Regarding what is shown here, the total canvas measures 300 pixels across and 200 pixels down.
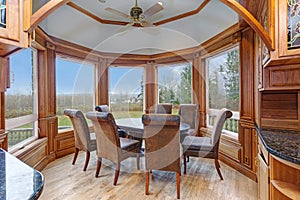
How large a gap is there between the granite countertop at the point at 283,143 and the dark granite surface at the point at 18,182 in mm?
1409

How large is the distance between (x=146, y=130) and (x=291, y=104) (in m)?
1.68

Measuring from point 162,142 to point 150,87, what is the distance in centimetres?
343

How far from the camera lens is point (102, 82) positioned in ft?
17.6

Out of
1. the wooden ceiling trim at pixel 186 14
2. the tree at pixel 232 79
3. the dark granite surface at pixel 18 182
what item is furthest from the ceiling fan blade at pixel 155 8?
the dark granite surface at pixel 18 182

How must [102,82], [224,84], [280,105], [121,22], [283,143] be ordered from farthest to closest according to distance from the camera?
1. [102,82]
2. [121,22]
3. [224,84]
4. [280,105]
5. [283,143]

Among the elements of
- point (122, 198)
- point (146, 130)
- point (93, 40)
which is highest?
point (93, 40)

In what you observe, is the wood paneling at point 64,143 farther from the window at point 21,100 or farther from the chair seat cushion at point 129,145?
the chair seat cushion at point 129,145

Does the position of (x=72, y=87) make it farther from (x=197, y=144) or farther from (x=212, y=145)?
(x=212, y=145)

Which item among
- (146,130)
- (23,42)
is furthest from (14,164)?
(146,130)

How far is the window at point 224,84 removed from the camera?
145 inches

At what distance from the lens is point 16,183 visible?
0.86 meters

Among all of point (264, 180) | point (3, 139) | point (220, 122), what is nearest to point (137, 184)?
point (220, 122)

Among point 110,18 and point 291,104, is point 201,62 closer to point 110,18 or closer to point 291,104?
point 110,18

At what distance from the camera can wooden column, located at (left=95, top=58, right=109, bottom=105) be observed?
209 inches
